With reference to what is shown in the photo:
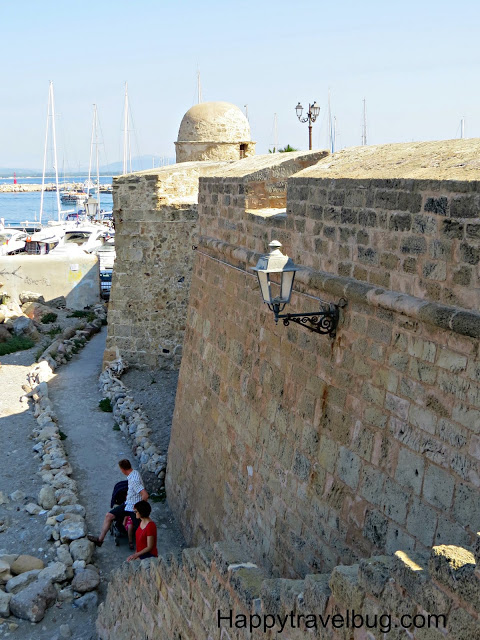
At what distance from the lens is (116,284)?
14.6m

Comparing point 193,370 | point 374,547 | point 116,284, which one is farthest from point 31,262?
point 374,547

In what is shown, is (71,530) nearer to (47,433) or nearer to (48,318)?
(47,433)

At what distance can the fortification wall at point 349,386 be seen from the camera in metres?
3.86

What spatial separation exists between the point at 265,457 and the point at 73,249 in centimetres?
2513

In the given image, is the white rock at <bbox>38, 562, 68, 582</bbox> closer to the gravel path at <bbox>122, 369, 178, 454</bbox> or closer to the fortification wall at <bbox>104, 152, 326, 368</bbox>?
the gravel path at <bbox>122, 369, 178, 454</bbox>

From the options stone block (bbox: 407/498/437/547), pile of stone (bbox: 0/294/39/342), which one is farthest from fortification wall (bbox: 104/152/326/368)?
stone block (bbox: 407/498/437/547)

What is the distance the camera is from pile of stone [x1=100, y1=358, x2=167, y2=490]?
33.0ft

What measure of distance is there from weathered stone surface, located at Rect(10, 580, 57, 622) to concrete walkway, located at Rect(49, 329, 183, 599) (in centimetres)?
58

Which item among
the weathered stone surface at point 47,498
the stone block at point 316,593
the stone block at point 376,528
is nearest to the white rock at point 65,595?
the weathered stone surface at point 47,498

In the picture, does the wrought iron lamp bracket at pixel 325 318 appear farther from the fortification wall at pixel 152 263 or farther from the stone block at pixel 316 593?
the fortification wall at pixel 152 263

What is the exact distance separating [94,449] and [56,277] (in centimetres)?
1260

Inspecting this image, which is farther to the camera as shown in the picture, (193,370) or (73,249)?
(73,249)

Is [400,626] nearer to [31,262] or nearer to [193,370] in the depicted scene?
[193,370]

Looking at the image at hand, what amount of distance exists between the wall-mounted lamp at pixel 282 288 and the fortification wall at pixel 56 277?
60.7 feet
